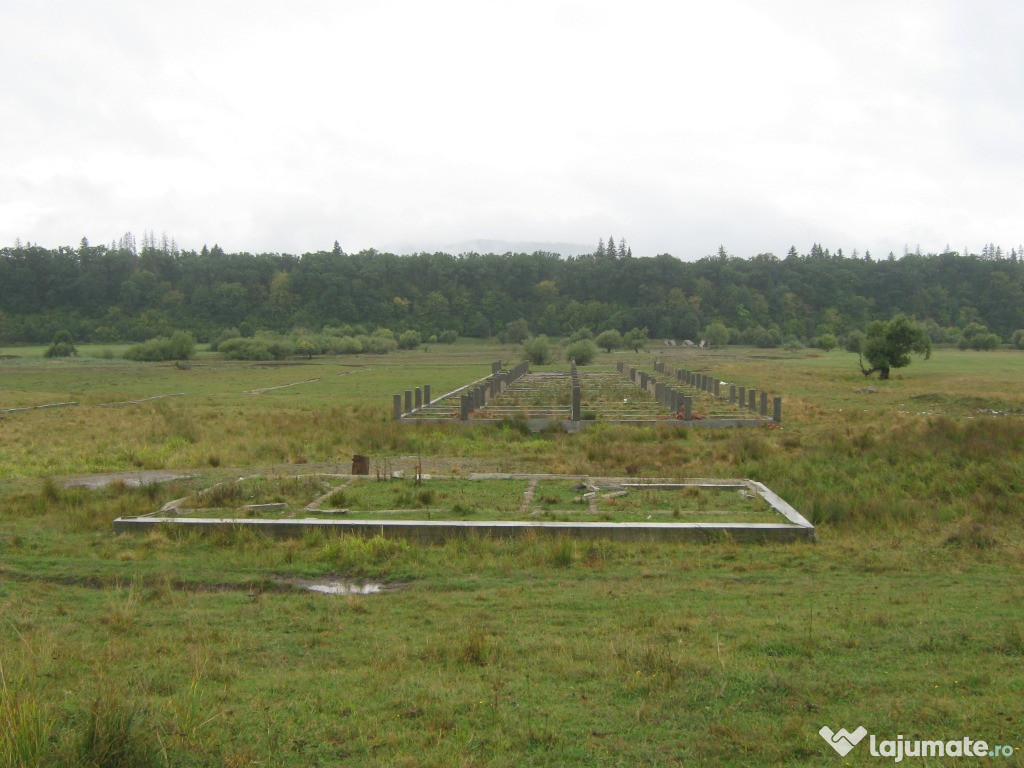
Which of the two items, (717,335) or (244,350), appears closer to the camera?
(244,350)

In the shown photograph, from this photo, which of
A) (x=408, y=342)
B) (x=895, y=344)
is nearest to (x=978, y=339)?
(x=895, y=344)

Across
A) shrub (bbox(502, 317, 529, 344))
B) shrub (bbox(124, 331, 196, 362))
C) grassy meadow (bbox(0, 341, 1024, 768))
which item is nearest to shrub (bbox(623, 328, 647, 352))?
shrub (bbox(502, 317, 529, 344))

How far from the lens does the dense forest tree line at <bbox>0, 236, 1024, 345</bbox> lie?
408 feet

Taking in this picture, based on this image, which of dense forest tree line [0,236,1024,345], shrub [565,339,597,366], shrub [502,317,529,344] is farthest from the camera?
dense forest tree line [0,236,1024,345]

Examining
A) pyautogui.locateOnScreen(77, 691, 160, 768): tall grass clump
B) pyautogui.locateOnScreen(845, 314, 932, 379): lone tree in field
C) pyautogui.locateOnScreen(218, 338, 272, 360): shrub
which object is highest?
pyautogui.locateOnScreen(845, 314, 932, 379): lone tree in field

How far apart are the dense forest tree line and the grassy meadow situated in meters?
108

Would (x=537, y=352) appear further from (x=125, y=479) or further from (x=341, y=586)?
(x=341, y=586)

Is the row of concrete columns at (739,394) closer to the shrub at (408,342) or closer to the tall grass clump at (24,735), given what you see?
the tall grass clump at (24,735)

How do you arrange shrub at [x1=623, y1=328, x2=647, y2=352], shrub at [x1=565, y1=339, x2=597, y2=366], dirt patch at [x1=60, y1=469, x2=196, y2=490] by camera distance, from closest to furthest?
dirt patch at [x1=60, y1=469, x2=196, y2=490], shrub at [x1=565, y1=339, x2=597, y2=366], shrub at [x1=623, y1=328, x2=647, y2=352]

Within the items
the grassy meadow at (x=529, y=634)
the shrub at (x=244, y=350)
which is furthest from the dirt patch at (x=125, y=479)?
the shrub at (x=244, y=350)

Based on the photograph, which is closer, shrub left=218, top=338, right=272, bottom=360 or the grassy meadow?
the grassy meadow

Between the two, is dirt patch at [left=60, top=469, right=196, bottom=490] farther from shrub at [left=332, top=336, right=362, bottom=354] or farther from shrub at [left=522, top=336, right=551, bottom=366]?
shrub at [left=332, top=336, right=362, bottom=354]

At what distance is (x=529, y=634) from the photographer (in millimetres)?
6516

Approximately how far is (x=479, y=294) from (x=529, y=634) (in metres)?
143
